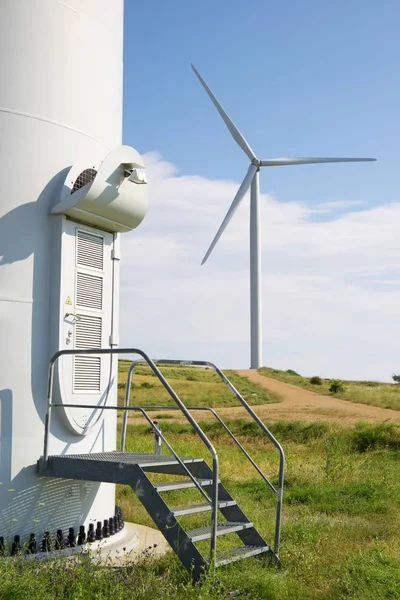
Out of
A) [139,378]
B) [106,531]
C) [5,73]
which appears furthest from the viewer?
[139,378]

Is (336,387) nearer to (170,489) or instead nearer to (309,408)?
(309,408)

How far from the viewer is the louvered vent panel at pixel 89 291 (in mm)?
8336

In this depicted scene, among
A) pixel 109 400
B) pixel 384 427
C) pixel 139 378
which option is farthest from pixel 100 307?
pixel 139 378

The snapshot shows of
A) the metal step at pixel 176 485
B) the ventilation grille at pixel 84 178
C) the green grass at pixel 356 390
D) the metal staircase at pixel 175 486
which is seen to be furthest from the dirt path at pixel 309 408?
the ventilation grille at pixel 84 178

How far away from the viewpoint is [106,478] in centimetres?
729

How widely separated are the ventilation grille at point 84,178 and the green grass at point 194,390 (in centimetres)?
2779

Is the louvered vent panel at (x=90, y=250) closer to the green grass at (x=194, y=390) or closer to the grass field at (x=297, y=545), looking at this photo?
the grass field at (x=297, y=545)

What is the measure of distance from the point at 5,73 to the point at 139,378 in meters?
38.5

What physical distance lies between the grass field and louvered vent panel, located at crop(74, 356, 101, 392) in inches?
78.1

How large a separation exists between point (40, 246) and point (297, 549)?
14.0 ft

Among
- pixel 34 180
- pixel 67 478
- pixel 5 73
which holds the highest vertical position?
pixel 5 73

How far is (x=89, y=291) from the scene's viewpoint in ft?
27.8

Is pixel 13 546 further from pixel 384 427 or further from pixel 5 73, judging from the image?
pixel 384 427

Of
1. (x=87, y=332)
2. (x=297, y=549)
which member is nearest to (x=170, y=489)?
(x=297, y=549)
